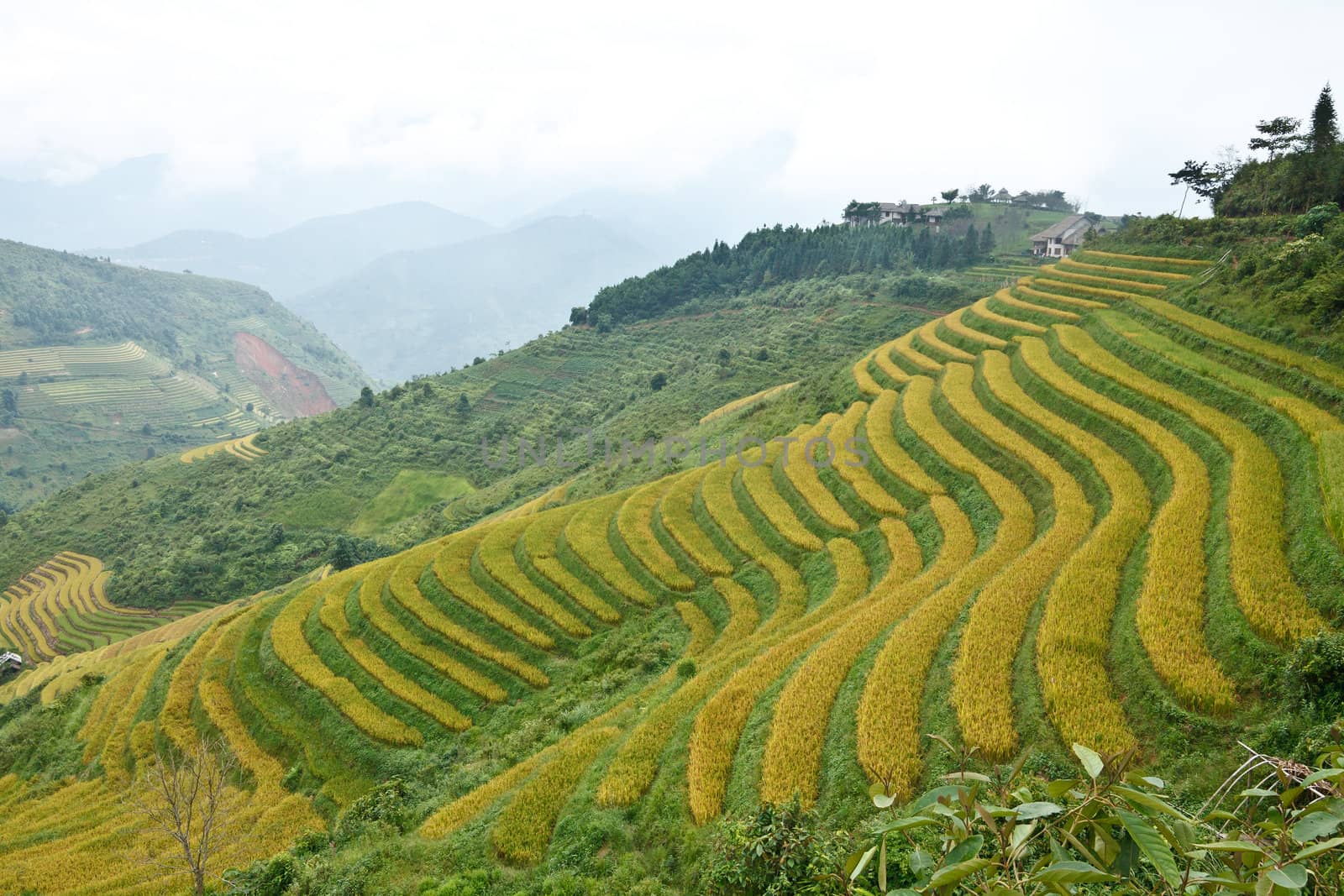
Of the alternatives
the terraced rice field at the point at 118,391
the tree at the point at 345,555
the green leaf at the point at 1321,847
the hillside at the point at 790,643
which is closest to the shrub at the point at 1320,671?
the hillside at the point at 790,643

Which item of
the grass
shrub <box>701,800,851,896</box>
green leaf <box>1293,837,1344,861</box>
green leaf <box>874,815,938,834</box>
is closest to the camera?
green leaf <box>1293,837,1344,861</box>

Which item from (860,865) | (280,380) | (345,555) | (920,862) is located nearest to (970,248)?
(345,555)

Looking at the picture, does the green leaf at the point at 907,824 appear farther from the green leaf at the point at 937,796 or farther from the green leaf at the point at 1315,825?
the green leaf at the point at 1315,825

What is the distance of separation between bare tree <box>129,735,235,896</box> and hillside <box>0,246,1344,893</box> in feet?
1.63

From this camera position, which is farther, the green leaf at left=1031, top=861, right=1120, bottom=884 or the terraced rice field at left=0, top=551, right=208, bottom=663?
the terraced rice field at left=0, top=551, right=208, bottom=663

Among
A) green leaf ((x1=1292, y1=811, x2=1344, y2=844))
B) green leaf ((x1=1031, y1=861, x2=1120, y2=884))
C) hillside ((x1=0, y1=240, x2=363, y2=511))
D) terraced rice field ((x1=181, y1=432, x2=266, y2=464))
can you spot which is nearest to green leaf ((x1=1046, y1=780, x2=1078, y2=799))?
green leaf ((x1=1031, y1=861, x2=1120, y2=884))

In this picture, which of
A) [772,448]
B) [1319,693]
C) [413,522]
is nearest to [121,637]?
[413,522]

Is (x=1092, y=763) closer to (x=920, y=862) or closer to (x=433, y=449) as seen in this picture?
(x=920, y=862)

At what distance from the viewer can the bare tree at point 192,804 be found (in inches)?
483

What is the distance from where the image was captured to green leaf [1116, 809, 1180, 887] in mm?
2727

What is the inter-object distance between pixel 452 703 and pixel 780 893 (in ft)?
44.4

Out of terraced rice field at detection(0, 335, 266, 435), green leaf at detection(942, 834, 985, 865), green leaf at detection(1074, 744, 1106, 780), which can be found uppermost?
terraced rice field at detection(0, 335, 266, 435)

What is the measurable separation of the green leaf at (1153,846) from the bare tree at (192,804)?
47.2ft

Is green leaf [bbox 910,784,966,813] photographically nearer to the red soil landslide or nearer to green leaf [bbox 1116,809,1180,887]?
green leaf [bbox 1116,809,1180,887]
